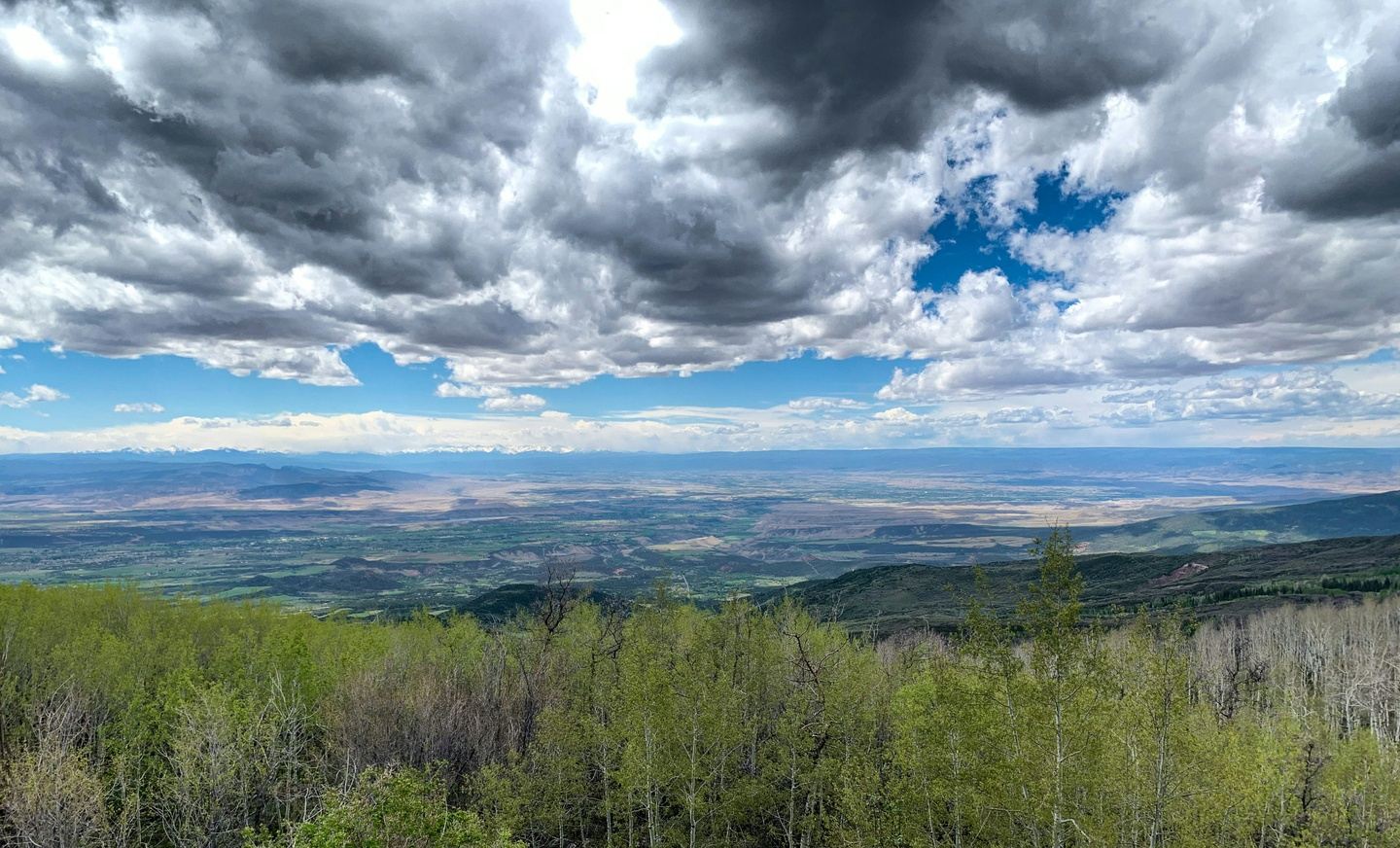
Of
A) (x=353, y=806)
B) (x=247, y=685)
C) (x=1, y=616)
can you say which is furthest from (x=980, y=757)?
(x=1, y=616)

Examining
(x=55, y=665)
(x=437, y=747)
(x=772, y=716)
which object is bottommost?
(x=772, y=716)

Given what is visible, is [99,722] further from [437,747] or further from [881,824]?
[881,824]

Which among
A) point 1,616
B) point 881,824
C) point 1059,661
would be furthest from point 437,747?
point 1,616

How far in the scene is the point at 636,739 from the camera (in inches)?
1729

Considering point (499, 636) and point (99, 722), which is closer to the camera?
point (99, 722)

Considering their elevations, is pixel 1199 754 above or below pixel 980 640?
below

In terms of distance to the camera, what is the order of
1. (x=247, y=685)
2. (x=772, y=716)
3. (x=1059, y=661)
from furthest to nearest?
(x=772, y=716) < (x=247, y=685) < (x=1059, y=661)

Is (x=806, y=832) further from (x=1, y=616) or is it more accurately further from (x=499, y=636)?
(x=1, y=616)

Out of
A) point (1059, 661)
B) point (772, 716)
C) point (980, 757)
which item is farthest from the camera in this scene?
point (772, 716)

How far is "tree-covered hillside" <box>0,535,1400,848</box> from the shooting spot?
2942cm

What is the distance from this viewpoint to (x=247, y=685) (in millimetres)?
57562

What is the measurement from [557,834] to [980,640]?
39.9 metres

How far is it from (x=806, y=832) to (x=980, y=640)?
87.3 ft

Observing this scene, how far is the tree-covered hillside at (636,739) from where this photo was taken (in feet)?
96.5
